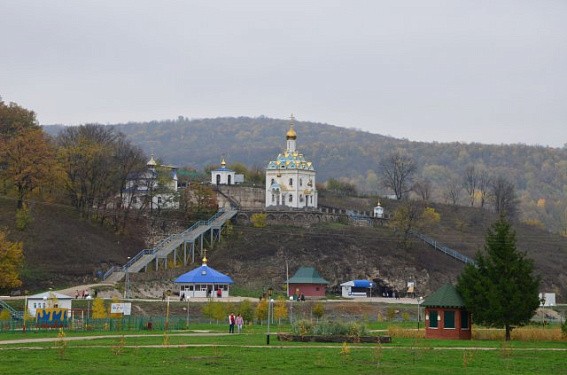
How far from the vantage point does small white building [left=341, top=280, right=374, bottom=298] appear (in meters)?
106

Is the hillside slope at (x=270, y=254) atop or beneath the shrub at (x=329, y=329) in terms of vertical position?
atop

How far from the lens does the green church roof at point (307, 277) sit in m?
102

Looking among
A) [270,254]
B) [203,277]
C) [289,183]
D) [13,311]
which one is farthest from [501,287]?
[289,183]

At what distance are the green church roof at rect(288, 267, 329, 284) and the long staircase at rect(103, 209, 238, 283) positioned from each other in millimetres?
11733

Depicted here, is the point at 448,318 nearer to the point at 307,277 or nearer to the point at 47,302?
the point at 47,302

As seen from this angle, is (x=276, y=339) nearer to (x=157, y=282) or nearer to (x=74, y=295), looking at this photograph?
(x=74, y=295)

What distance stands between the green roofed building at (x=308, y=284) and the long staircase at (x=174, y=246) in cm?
1173

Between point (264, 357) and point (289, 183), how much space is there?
83.0 metres

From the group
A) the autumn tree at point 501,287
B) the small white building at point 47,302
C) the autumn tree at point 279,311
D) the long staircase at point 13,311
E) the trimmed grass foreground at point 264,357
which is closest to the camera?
the trimmed grass foreground at point 264,357

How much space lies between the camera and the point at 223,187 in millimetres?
130625

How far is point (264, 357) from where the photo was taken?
148 feet

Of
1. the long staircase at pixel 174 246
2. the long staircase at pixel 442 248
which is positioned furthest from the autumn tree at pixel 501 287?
the long staircase at pixel 442 248

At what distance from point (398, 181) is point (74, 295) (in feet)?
262

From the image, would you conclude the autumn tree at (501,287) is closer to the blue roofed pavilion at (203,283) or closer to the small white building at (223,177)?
the blue roofed pavilion at (203,283)
